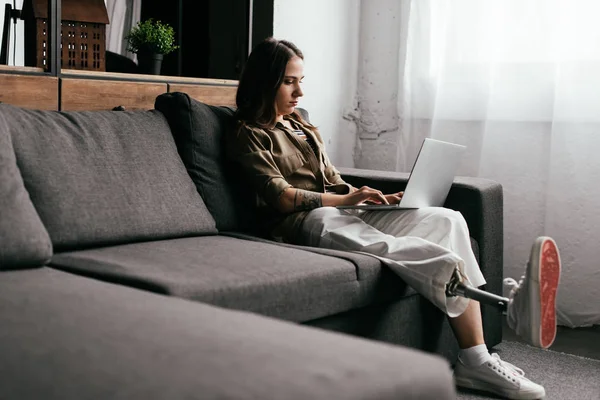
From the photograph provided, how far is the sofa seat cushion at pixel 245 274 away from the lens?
5.18 feet

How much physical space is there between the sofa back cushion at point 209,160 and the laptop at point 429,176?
0.35 metres

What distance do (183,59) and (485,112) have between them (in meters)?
1.26

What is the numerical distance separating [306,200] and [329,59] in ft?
4.64

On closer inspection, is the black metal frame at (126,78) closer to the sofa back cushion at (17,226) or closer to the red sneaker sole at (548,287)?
the sofa back cushion at (17,226)

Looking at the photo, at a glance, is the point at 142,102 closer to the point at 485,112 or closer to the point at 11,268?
the point at 11,268

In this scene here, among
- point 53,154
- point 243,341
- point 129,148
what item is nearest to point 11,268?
point 53,154

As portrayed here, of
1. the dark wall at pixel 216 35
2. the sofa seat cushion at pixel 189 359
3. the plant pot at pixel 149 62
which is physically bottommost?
the sofa seat cushion at pixel 189 359

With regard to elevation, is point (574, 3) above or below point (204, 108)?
above

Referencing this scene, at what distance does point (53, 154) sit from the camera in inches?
74.9

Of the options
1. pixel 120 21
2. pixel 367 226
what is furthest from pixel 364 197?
pixel 120 21

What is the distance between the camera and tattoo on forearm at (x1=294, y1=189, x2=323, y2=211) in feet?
7.41

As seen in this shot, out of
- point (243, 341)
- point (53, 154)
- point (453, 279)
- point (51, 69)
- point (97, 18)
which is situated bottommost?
point (453, 279)

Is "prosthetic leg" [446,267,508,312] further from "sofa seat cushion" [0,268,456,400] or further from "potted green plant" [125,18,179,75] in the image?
"potted green plant" [125,18,179,75]

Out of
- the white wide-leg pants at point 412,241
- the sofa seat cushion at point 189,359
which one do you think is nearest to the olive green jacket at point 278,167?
the white wide-leg pants at point 412,241
